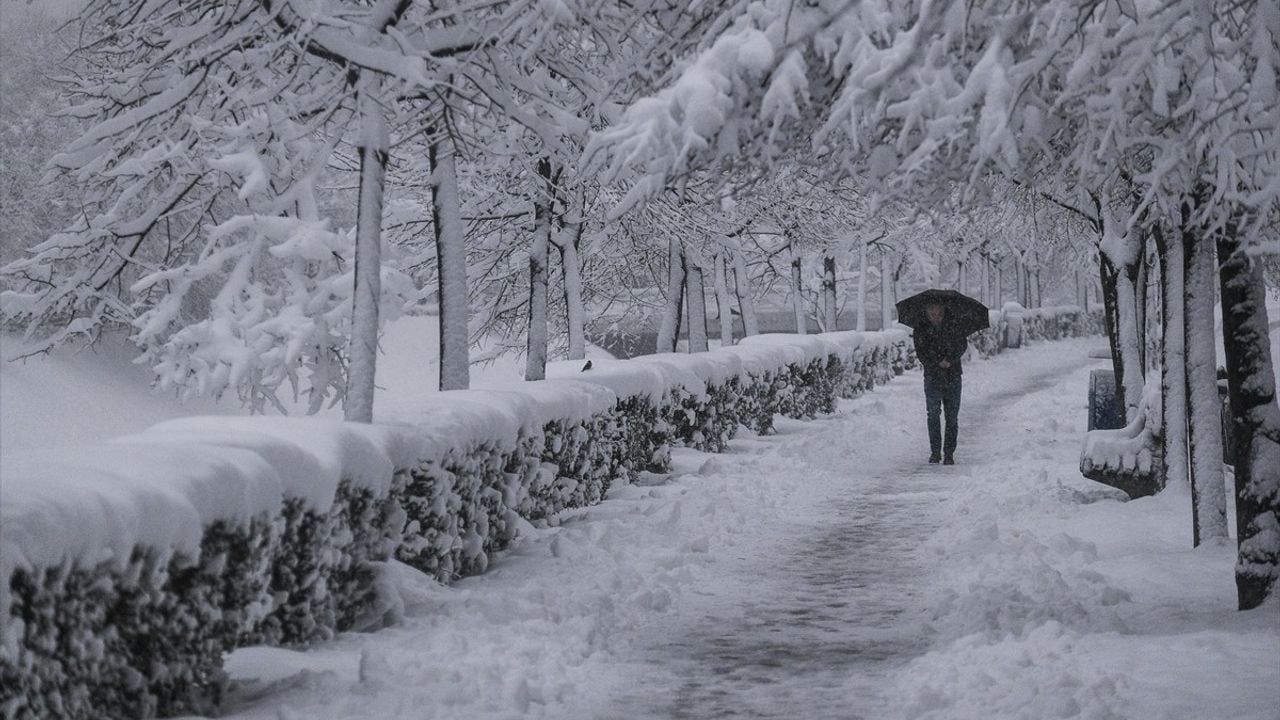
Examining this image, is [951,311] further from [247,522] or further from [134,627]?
[134,627]

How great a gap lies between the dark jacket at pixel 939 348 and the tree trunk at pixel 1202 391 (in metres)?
6.53

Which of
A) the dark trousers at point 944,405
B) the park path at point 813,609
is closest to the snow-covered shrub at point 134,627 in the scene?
the park path at point 813,609

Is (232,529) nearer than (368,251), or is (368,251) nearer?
(232,529)

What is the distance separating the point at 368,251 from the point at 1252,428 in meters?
5.38

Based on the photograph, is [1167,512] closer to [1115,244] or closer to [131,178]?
[1115,244]

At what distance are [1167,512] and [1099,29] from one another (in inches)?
243

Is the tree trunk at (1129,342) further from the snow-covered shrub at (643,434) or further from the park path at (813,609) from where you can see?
the snow-covered shrub at (643,434)

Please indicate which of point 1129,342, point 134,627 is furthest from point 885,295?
point 134,627

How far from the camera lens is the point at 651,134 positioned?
195 inches

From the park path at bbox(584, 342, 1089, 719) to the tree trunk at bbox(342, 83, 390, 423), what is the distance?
8.55 feet

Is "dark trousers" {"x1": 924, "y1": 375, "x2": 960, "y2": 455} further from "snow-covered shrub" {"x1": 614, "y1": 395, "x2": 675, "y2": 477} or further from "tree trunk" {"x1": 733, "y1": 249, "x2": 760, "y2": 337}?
"tree trunk" {"x1": 733, "y1": 249, "x2": 760, "y2": 337}

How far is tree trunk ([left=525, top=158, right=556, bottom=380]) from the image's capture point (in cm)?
1495

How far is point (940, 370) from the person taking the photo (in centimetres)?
1480

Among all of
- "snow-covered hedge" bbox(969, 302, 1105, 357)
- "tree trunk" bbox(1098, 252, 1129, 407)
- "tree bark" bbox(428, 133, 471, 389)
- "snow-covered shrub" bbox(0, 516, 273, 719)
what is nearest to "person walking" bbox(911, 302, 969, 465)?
"tree trunk" bbox(1098, 252, 1129, 407)
